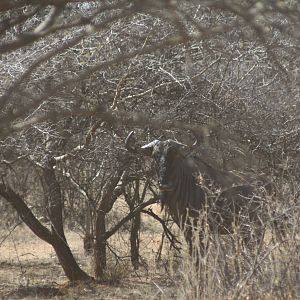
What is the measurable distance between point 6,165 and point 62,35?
7.78 ft

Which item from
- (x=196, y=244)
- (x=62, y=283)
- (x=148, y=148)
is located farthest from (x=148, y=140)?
(x=196, y=244)

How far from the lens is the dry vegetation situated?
241 inches

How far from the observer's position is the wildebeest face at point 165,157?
921 cm

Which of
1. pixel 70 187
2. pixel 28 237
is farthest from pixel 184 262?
pixel 28 237

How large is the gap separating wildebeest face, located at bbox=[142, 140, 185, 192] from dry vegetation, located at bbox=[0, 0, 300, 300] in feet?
0.82

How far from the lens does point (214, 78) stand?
9.52 meters

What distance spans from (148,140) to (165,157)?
97 centimetres

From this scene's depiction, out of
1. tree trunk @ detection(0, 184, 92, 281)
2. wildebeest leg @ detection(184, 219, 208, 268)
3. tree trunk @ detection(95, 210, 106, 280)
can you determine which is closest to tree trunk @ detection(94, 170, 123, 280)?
tree trunk @ detection(95, 210, 106, 280)

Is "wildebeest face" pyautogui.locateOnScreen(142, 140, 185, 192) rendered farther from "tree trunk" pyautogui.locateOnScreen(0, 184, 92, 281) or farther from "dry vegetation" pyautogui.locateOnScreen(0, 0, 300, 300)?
"tree trunk" pyautogui.locateOnScreen(0, 184, 92, 281)

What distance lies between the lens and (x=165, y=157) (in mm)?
9234

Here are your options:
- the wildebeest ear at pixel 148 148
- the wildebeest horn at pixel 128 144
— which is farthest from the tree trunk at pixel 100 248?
the wildebeest ear at pixel 148 148

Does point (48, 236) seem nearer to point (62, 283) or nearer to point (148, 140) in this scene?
point (62, 283)

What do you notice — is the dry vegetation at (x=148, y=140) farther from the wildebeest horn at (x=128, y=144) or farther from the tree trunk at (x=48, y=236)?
the wildebeest horn at (x=128, y=144)

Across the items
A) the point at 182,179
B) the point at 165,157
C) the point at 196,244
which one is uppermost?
the point at 165,157
